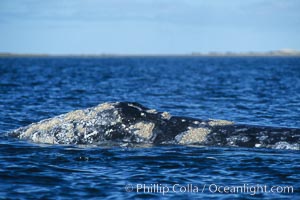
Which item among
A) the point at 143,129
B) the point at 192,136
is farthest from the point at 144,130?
the point at 192,136

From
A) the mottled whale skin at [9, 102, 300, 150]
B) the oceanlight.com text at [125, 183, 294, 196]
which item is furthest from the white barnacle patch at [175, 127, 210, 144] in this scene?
the oceanlight.com text at [125, 183, 294, 196]

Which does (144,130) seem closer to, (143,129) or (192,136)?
(143,129)

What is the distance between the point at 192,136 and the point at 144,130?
4.02ft

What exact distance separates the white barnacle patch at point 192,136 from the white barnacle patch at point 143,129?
701mm

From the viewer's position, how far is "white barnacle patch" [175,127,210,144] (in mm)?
15438

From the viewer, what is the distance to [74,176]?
12.1 meters

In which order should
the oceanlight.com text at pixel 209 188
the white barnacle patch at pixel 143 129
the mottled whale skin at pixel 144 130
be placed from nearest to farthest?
the oceanlight.com text at pixel 209 188
the mottled whale skin at pixel 144 130
the white barnacle patch at pixel 143 129

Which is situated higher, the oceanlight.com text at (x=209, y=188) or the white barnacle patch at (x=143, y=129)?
the white barnacle patch at (x=143, y=129)

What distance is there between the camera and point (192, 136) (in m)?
15.5

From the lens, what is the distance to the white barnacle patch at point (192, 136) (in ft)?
50.6

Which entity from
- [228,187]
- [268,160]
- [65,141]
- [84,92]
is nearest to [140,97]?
[84,92]

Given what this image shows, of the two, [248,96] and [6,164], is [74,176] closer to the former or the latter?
[6,164]

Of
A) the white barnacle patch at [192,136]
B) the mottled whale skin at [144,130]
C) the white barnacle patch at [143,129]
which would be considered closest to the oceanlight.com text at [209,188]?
the mottled whale skin at [144,130]

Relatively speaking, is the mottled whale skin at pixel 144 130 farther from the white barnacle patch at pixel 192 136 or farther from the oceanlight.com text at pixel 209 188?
the oceanlight.com text at pixel 209 188
